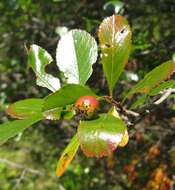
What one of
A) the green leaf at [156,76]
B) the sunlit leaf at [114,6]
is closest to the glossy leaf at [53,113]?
the green leaf at [156,76]

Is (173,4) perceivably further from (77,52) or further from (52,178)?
(52,178)

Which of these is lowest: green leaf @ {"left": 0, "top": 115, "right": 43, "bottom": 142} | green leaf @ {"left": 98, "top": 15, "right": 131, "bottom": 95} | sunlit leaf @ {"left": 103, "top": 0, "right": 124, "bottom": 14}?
sunlit leaf @ {"left": 103, "top": 0, "right": 124, "bottom": 14}

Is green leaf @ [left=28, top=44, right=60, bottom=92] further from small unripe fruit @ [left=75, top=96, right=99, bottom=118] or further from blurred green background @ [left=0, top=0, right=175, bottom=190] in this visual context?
blurred green background @ [left=0, top=0, right=175, bottom=190]

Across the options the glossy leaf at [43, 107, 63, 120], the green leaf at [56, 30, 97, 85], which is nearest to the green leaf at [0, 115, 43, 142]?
the glossy leaf at [43, 107, 63, 120]

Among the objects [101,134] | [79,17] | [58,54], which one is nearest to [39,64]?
[58,54]

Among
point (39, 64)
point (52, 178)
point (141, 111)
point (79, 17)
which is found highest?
point (39, 64)

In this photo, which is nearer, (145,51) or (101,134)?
(101,134)

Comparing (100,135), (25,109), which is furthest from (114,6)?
(100,135)

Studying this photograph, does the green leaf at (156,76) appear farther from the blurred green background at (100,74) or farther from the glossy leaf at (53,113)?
the blurred green background at (100,74)
